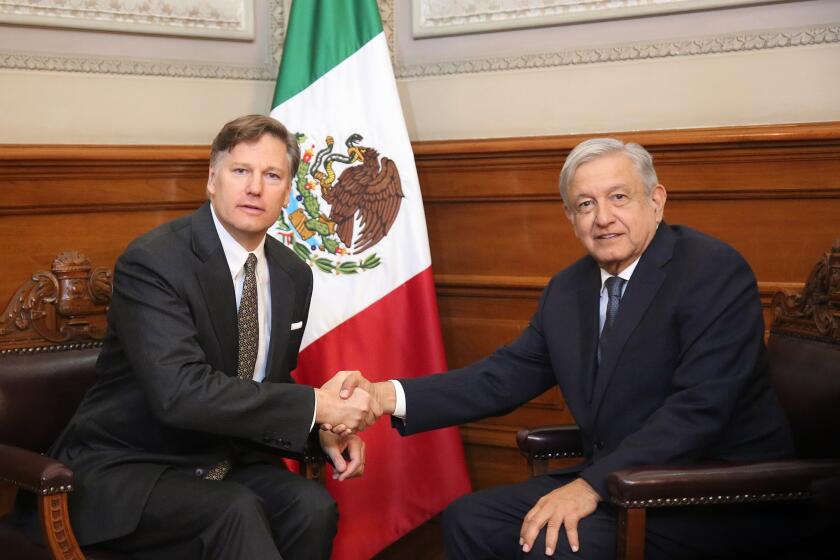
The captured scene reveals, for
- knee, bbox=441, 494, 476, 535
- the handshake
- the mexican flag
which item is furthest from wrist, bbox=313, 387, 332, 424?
the mexican flag

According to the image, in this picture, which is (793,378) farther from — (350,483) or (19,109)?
(19,109)

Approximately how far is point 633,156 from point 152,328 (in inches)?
51.5

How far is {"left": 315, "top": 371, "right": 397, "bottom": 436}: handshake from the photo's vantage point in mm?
2668

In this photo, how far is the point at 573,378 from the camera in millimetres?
2680

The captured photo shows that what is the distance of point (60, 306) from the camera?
300 centimetres

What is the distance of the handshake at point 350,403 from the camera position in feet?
8.75

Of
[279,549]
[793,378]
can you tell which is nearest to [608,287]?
[793,378]

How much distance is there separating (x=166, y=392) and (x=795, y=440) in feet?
5.41

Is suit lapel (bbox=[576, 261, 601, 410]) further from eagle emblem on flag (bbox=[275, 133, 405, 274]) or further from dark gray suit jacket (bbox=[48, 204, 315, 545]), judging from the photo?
eagle emblem on flag (bbox=[275, 133, 405, 274])

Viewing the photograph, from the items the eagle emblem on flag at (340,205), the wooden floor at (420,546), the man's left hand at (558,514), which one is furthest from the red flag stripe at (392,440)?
the man's left hand at (558,514)

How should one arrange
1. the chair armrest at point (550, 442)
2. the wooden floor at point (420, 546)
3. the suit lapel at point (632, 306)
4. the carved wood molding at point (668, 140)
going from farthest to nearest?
the wooden floor at point (420, 546) → the carved wood molding at point (668, 140) → the chair armrest at point (550, 442) → the suit lapel at point (632, 306)

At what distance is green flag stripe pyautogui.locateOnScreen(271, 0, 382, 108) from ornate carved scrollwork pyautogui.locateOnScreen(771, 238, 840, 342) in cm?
172

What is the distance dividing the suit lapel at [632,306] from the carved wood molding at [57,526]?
4.34 ft

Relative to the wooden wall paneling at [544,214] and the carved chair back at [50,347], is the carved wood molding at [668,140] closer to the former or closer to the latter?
the wooden wall paneling at [544,214]
